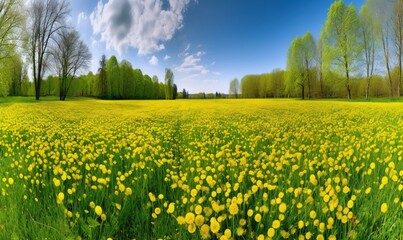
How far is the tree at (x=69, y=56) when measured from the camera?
13459 mm

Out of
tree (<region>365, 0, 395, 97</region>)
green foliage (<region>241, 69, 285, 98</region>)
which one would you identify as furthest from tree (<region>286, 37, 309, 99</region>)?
tree (<region>365, 0, 395, 97</region>)

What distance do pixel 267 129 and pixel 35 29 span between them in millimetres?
19706

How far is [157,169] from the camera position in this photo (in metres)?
3.37

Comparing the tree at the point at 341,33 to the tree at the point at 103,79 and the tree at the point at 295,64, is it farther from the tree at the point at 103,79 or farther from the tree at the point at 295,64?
the tree at the point at 103,79

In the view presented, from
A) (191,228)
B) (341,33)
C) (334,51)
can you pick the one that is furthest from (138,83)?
(191,228)

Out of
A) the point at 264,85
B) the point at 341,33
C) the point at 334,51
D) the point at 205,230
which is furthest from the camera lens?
the point at 334,51

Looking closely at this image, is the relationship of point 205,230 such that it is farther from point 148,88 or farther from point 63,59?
point 63,59

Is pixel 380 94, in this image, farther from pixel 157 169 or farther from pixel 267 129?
pixel 157 169

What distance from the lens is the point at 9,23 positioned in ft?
74.7

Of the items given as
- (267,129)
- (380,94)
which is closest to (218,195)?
(267,129)

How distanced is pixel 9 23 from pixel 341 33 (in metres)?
25.7

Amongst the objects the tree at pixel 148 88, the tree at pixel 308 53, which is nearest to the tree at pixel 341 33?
the tree at pixel 308 53

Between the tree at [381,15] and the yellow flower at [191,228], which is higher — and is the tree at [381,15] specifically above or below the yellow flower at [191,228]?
above

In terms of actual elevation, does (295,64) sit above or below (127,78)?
above
